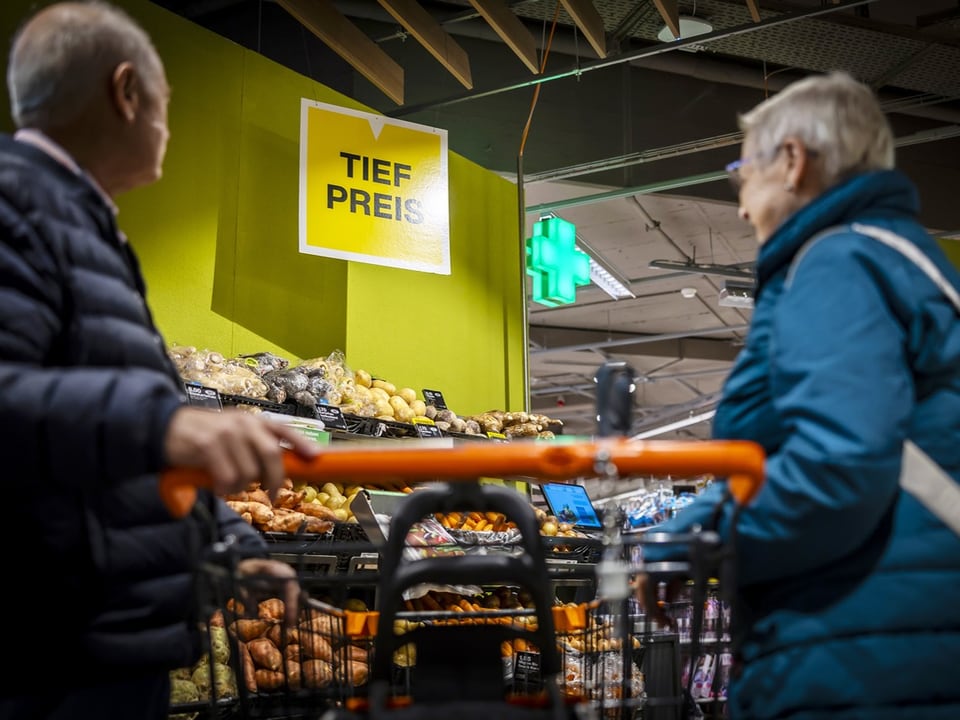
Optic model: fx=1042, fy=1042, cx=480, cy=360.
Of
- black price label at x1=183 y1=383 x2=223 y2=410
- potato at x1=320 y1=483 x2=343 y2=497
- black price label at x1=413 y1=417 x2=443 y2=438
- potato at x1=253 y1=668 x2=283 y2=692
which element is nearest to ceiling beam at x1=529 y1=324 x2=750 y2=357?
black price label at x1=413 y1=417 x2=443 y2=438

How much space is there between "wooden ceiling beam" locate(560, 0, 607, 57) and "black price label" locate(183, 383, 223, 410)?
10.1 ft

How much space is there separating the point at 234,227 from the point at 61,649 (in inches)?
180

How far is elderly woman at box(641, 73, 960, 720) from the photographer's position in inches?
56.4

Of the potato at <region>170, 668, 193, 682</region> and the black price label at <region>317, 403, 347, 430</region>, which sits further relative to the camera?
the black price label at <region>317, 403, 347, 430</region>

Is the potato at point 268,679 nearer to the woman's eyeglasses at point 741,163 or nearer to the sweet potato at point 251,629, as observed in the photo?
the sweet potato at point 251,629

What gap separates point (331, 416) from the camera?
4590mm

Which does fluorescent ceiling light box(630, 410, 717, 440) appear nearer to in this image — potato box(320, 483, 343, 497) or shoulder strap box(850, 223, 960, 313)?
potato box(320, 483, 343, 497)

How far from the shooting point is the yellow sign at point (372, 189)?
17.0ft

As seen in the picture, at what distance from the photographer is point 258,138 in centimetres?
605

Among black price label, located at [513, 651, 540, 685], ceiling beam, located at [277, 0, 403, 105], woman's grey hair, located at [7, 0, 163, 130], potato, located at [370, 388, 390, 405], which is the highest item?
ceiling beam, located at [277, 0, 403, 105]

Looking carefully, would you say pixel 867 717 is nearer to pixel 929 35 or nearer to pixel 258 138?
pixel 258 138

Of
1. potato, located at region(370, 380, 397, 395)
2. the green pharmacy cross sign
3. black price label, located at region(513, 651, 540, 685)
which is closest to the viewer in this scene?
black price label, located at region(513, 651, 540, 685)

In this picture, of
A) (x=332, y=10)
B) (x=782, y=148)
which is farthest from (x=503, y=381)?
(x=782, y=148)

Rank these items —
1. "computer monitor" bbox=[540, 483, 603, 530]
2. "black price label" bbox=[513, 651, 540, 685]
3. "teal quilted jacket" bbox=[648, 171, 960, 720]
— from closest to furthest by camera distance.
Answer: "teal quilted jacket" bbox=[648, 171, 960, 720] < "black price label" bbox=[513, 651, 540, 685] < "computer monitor" bbox=[540, 483, 603, 530]
